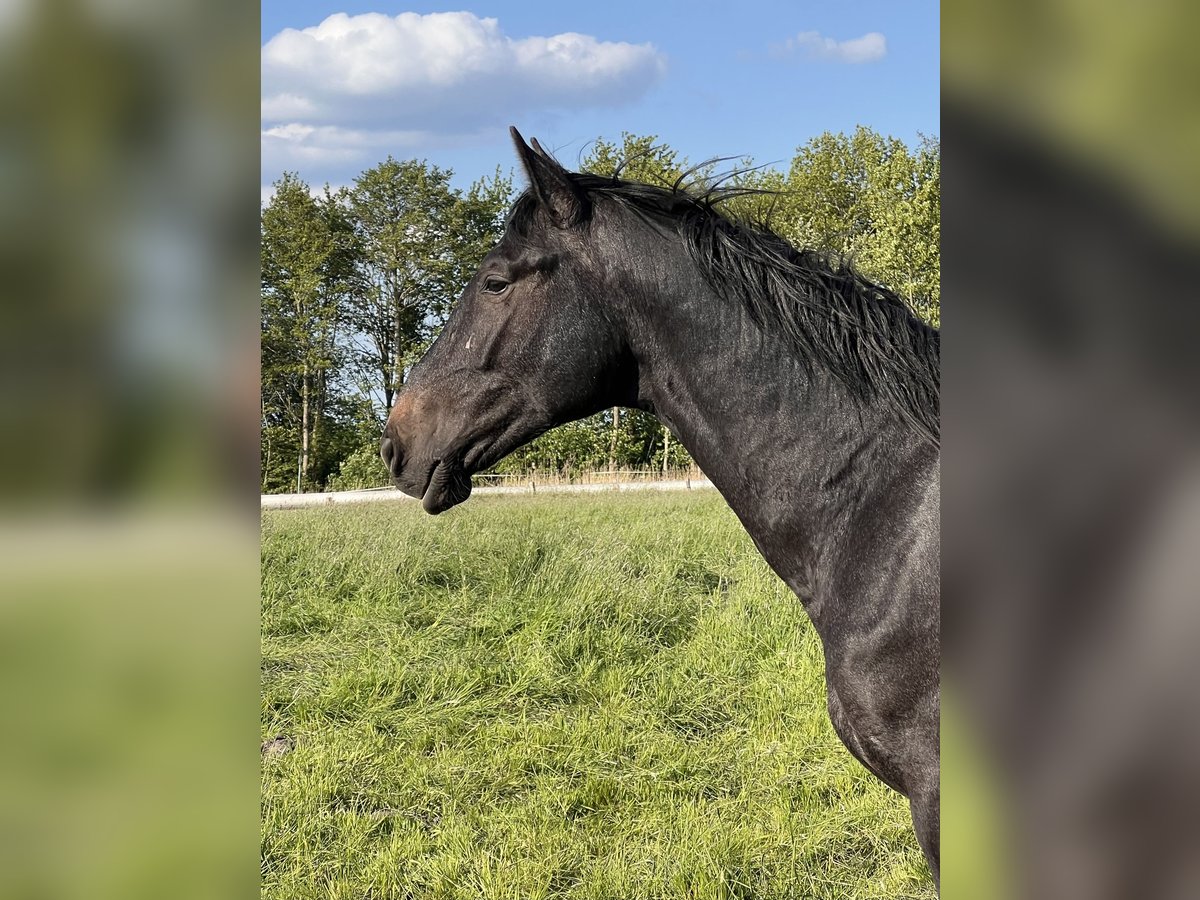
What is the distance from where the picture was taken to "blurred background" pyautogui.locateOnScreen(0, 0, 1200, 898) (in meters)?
0.32

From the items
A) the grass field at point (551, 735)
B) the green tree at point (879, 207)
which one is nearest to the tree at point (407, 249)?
the green tree at point (879, 207)

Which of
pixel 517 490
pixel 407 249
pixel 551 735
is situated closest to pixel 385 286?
pixel 407 249

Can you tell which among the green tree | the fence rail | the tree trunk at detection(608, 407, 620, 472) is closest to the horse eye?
the green tree

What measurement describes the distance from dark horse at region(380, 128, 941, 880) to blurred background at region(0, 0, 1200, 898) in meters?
1.72

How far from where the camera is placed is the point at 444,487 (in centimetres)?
254

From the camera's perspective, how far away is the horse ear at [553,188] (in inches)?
90.8

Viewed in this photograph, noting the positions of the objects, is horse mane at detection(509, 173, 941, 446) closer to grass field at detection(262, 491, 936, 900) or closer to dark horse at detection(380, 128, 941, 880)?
dark horse at detection(380, 128, 941, 880)

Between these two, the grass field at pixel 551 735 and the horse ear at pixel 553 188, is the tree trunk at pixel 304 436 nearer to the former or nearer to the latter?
the grass field at pixel 551 735

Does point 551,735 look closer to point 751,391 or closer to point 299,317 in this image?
point 751,391
